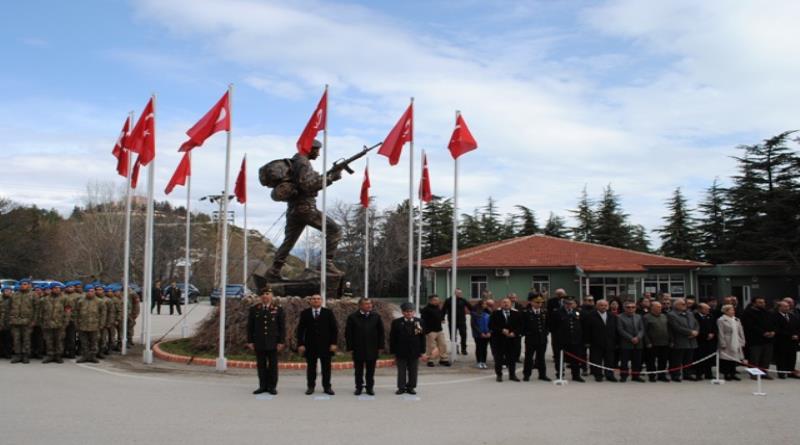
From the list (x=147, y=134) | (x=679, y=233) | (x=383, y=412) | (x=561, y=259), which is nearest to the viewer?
(x=383, y=412)

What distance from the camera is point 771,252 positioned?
3619 centimetres

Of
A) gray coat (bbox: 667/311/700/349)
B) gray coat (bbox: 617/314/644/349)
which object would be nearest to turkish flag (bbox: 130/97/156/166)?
gray coat (bbox: 617/314/644/349)

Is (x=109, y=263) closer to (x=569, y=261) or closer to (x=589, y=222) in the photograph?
(x=569, y=261)

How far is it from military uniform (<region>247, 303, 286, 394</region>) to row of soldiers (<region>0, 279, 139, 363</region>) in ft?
18.2

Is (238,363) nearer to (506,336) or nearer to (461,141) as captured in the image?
(506,336)

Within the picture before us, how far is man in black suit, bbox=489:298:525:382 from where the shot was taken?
1164 cm

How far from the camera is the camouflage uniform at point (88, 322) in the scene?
13.5m

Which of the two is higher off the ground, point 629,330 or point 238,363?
point 629,330

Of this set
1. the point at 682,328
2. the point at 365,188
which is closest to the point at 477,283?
the point at 365,188

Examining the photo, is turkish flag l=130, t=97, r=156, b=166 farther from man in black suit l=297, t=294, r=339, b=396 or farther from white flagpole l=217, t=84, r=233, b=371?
man in black suit l=297, t=294, r=339, b=396

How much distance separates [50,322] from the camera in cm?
1331

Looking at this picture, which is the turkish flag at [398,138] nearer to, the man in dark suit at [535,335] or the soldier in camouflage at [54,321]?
the man in dark suit at [535,335]

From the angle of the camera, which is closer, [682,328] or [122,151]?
[682,328]

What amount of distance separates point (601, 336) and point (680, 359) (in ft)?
5.42
